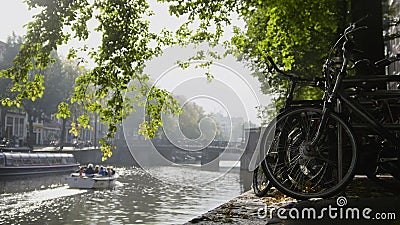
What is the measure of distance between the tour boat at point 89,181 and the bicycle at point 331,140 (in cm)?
3882

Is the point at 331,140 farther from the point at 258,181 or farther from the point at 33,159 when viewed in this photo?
the point at 33,159

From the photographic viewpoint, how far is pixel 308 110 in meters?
4.35

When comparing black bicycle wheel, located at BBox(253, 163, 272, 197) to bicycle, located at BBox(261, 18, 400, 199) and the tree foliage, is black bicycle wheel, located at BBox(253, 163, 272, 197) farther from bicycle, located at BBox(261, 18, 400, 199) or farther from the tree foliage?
the tree foliage

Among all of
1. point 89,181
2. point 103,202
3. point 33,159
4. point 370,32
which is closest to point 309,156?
point 370,32

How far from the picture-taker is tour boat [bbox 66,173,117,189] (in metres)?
42.0

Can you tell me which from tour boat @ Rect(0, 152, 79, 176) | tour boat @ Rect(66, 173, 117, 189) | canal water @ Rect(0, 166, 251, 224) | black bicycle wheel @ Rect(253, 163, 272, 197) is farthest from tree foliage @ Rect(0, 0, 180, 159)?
tour boat @ Rect(0, 152, 79, 176)

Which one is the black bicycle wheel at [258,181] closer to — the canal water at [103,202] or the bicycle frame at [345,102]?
the bicycle frame at [345,102]

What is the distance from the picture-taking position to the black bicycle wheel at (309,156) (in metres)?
4.19

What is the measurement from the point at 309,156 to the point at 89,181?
1587 inches

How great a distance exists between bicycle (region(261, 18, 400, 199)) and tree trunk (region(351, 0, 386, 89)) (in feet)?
10.3

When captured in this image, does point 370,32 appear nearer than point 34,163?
Yes

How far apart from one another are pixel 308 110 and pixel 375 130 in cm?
54

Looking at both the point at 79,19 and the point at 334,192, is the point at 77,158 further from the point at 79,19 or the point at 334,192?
the point at 334,192

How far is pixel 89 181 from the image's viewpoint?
142 ft
